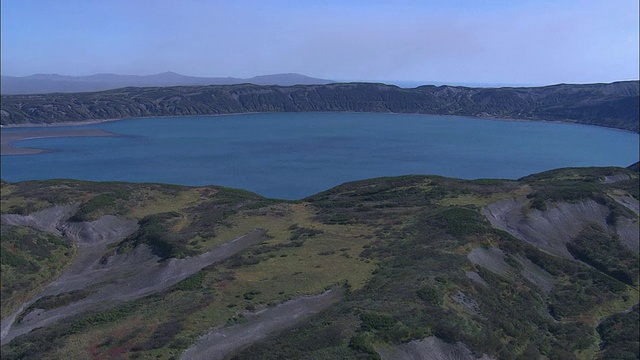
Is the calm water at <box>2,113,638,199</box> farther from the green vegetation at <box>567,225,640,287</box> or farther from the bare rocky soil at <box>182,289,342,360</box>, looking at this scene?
the bare rocky soil at <box>182,289,342,360</box>

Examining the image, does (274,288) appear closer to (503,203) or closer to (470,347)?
(470,347)

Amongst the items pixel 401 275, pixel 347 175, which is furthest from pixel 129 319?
pixel 347 175

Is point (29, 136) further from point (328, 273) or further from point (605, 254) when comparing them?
point (605, 254)

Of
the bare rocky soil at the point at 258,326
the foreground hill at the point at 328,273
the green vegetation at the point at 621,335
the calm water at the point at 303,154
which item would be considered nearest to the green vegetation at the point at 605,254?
the foreground hill at the point at 328,273

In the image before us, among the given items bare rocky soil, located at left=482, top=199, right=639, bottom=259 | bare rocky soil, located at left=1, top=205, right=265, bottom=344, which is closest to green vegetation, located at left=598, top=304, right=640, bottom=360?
bare rocky soil, located at left=482, top=199, right=639, bottom=259

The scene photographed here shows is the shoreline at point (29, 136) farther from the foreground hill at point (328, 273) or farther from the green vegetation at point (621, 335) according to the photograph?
the green vegetation at point (621, 335)

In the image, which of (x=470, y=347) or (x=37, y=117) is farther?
(x=37, y=117)

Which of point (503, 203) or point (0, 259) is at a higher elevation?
point (503, 203)

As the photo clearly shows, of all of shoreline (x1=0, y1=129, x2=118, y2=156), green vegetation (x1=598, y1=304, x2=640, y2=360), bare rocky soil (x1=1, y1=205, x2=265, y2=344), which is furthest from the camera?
shoreline (x1=0, y1=129, x2=118, y2=156)
